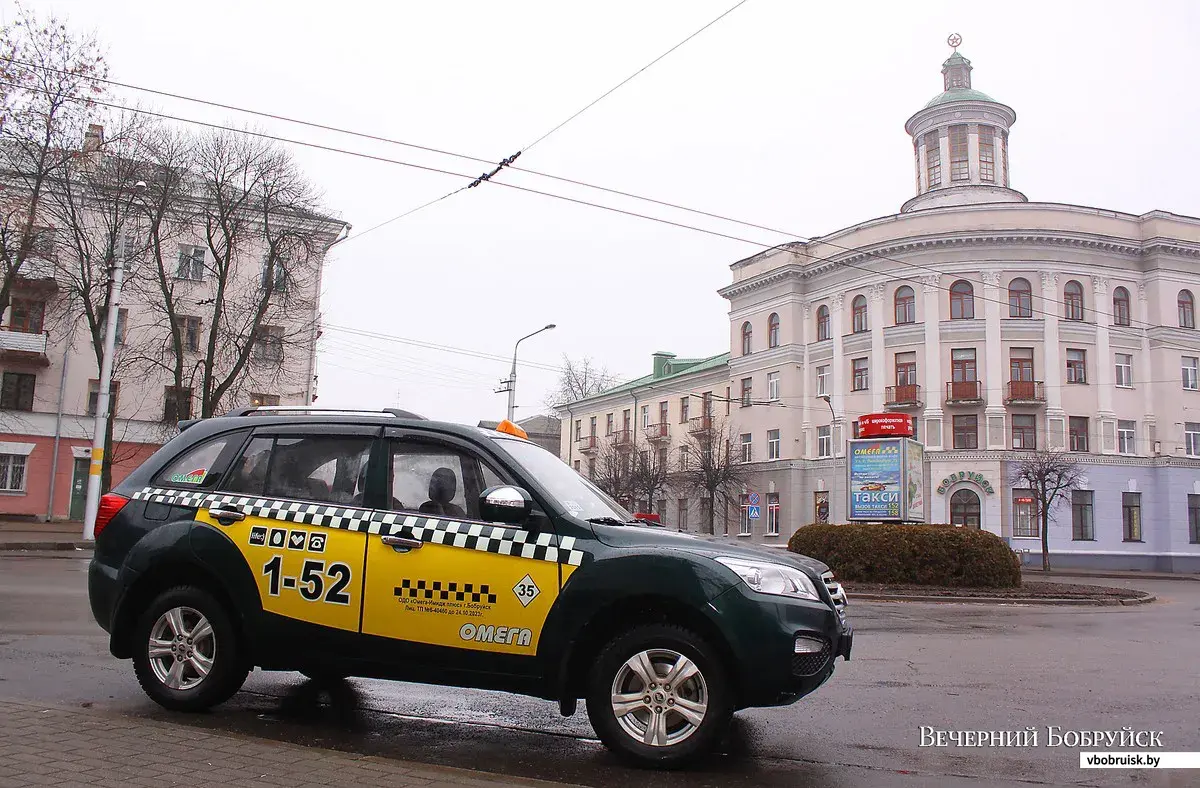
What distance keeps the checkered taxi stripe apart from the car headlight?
0.87 m

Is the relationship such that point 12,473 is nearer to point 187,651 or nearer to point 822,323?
point 822,323

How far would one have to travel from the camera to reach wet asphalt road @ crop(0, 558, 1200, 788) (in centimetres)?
530

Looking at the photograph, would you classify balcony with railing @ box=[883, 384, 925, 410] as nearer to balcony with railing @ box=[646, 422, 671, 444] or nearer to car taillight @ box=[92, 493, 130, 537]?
balcony with railing @ box=[646, 422, 671, 444]

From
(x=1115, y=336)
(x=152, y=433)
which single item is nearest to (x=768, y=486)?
(x=1115, y=336)

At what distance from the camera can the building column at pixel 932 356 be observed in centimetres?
4862

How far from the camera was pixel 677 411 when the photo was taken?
6831 cm

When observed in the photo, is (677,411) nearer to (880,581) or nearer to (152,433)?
(152,433)

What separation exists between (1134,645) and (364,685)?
945 centimetres

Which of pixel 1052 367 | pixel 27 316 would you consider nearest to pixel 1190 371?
pixel 1052 367

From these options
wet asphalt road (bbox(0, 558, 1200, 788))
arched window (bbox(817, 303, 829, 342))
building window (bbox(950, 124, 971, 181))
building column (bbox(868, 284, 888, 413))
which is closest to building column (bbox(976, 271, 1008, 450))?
building column (bbox(868, 284, 888, 413))

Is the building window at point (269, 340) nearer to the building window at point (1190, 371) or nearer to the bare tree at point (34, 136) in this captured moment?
the bare tree at point (34, 136)

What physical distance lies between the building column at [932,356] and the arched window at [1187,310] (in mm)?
12677

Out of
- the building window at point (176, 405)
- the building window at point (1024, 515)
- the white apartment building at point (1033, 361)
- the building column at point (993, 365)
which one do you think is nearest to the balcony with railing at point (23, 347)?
the building window at point (176, 405)

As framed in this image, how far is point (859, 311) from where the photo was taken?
5259 centimetres
